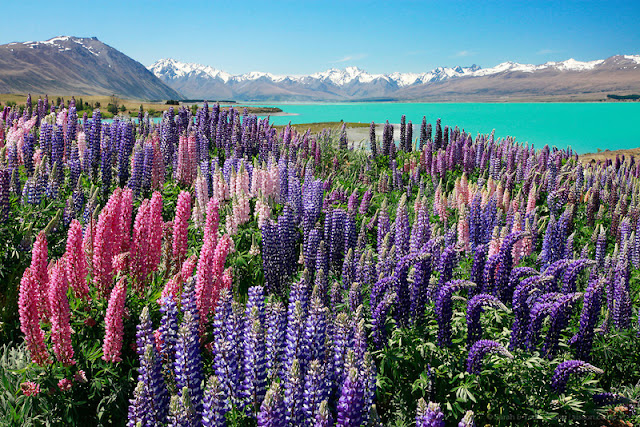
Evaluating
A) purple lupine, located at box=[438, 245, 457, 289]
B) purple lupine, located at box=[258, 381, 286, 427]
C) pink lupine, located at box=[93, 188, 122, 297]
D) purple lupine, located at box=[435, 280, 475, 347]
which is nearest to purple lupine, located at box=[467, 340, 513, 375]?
purple lupine, located at box=[435, 280, 475, 347]

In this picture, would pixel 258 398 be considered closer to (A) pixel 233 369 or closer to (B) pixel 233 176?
(A) pixel 233 369

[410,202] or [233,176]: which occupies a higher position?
[233,176]

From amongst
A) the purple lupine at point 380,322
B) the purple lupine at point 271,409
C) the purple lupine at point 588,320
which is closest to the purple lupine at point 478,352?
the purple lupine at point 380,322

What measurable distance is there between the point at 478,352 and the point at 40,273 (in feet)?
13.0

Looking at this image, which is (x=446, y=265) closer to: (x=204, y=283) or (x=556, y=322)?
(x=556, y=322)

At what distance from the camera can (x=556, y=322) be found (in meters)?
4.44

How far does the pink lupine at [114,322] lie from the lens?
3.64 meters

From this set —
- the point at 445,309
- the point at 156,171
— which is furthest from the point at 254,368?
the point at 156,171

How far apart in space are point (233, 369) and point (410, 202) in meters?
9.11

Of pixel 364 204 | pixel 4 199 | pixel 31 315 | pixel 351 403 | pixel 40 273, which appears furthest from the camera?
pixel 364 204

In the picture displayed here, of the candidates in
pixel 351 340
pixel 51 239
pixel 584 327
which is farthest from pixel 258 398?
pixel 51 239

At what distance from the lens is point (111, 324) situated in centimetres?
370

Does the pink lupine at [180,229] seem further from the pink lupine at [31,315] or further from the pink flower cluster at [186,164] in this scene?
the pink flower cluster at [186,164]

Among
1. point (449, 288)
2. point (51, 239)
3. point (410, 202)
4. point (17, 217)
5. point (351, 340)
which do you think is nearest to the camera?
point (351, 340)
